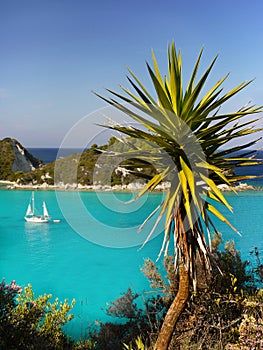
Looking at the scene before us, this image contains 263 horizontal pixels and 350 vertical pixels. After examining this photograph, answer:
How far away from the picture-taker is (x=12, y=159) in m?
60.1

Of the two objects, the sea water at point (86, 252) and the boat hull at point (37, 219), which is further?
the boat hull at point (37, 219)

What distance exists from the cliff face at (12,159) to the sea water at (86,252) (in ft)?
71.6

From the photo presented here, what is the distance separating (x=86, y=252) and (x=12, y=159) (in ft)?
138

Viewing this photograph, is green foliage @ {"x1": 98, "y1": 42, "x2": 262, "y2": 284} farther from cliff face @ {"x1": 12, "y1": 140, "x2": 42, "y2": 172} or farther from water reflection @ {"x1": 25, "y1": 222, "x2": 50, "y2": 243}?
cliff face @ {"x1": 12, "y1": 140, "x2": 42, "y2": 172}

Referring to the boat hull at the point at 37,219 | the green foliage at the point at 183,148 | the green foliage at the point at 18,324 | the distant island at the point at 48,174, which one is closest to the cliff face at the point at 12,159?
the distant island at the point at 48,174

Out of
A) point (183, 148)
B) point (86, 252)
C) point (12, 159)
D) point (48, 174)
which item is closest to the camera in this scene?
point (183, 148)

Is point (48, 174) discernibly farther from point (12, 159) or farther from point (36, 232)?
point (36, 232)

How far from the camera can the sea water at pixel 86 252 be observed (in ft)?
51.2

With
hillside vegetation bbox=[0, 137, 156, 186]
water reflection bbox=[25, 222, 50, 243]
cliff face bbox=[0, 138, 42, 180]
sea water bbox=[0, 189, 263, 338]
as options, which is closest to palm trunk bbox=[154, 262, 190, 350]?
sea water bbox=[0, 189, 263, 338]

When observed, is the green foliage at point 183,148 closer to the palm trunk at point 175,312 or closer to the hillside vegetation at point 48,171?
the palm trunk at point 175,312

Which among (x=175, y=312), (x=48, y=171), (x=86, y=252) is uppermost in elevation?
(x=48, y=171)

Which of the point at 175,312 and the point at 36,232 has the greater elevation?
the point at 175,312

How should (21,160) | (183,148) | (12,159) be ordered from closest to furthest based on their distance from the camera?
1. (183,148)
2. (12,159)
3. (21,160)

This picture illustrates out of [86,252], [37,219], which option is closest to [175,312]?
[86,252]
